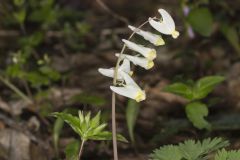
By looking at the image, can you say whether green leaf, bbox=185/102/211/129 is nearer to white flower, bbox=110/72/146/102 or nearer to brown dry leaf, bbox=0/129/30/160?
white flower, bbox=110/72/146/102

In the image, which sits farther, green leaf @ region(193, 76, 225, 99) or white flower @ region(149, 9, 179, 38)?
green leaf @ region(193, 76, 225, 99)

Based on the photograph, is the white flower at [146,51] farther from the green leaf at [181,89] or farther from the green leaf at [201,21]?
the green leaf at [201,21]

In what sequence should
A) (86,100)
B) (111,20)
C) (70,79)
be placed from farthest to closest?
(111,20), (70,79), (86,100)

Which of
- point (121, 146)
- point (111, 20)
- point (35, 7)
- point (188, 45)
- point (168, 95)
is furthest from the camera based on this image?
point (111, 20)

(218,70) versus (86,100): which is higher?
(218,70)

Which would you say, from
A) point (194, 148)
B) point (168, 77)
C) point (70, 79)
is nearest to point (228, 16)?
point (168, 77)

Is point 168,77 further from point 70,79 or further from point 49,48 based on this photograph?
point 49,48

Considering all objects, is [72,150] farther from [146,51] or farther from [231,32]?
[231,32]

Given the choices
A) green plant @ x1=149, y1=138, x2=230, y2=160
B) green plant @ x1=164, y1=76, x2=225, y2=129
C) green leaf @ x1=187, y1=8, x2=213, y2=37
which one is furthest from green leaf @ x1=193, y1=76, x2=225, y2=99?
green leaf @ x1=187, y1=8, x2=213, y2=37

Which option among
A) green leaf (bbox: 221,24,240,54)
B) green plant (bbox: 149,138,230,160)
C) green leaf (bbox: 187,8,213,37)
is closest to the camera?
green plant (bbox: 149,138,230,160)
